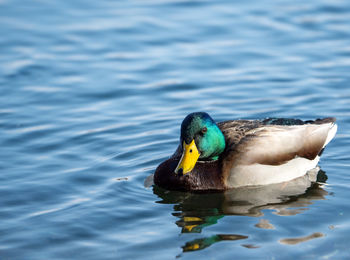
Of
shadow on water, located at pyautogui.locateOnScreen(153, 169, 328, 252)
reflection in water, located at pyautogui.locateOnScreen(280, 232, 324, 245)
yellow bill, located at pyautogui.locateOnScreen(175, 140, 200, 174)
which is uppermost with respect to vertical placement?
yellow bill, located at pyautogui.locateOnScreen(175, 140, 200, 174)

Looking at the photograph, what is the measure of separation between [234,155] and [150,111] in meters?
3.05

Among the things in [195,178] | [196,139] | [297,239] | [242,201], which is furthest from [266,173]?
[297,239]

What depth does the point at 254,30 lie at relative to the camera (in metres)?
15.0

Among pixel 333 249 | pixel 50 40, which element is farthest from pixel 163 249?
pixel 50 40

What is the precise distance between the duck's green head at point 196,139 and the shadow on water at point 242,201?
0.41 metres

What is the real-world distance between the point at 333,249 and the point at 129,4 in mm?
10446

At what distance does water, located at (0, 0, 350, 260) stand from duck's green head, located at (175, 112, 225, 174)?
51 cm

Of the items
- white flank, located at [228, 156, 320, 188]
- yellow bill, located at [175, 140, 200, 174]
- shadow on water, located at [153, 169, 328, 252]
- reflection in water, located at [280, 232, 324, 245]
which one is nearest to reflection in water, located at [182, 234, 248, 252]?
shadow on water, located at [153, 169, 328, 252]

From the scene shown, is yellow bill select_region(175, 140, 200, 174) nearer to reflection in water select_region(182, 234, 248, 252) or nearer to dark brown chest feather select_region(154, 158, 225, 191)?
dark brown chest feather select_region(154, 158, 225, 191)

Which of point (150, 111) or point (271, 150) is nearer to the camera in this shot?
point (271, 150)

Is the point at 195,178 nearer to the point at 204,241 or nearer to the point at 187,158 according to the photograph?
the point at 187,158

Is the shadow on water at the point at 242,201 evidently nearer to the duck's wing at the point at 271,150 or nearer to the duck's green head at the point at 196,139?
the duck's wing at the point at 271,150

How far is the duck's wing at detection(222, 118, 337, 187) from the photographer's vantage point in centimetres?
900

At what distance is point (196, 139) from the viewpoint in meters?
8.81
